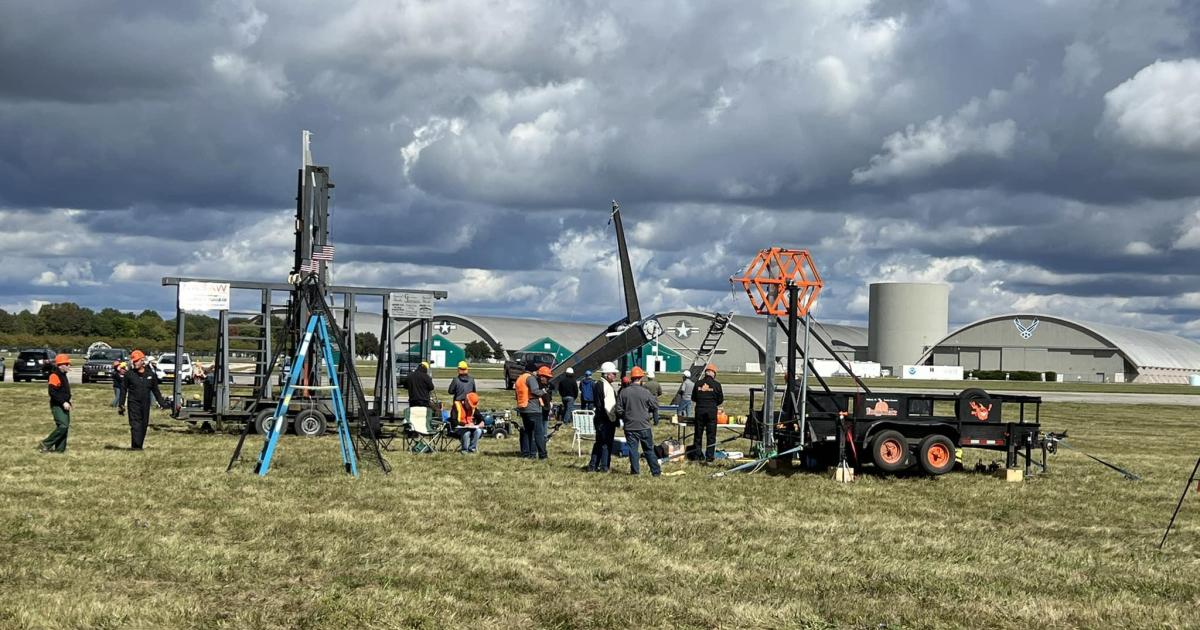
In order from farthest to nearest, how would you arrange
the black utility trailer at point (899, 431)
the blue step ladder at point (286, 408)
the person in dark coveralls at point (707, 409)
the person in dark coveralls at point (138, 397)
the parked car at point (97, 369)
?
the parked car at point (97, 369)
the person in dark coveralls at point (707, 409)
the person in dark coveralls at point (138, 397)
the black utility trailer at point (899, 431)
the blue step ladder at point (286, 408)

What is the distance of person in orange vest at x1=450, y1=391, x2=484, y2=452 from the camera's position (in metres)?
22.8

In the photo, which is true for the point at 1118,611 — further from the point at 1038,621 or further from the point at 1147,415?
the point at 1147,415

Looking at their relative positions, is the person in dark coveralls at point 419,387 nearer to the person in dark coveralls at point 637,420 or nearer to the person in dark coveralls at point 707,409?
the person in dark coveralls at point 707,409

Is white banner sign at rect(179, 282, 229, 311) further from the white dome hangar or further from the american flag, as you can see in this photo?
the white dome hangar

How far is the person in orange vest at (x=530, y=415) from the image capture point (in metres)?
21.2

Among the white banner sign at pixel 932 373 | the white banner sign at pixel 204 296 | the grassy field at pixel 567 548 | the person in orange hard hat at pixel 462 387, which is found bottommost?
the grassy field at pixel 567 548

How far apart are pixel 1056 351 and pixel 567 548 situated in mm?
119783

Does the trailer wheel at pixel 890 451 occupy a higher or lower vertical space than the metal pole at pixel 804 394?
lower

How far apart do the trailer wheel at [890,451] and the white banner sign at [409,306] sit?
1068cm

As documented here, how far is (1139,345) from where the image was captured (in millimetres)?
126125

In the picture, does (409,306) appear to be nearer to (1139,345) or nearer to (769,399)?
(769,399)

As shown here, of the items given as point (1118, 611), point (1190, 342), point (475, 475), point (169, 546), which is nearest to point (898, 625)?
point (1118, 611)

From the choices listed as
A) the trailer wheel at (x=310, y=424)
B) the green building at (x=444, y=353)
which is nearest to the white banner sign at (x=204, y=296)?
the trailer wheel at (x=310, y=424)

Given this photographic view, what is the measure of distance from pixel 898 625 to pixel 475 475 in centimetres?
1039
